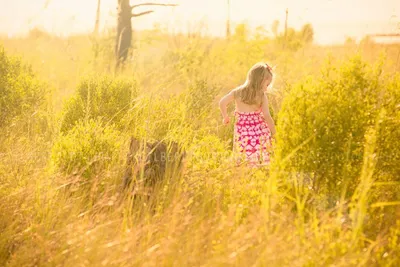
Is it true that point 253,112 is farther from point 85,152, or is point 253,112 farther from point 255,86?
point 85,152

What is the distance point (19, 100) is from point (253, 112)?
314 centimetres

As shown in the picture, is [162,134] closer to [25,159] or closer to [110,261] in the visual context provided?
[25,159]

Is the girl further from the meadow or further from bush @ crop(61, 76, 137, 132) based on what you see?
bush @ crop(61, 76, 137, 132)

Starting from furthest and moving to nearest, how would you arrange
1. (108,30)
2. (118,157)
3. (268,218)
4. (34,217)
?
1. (108,30)
2. (118,157)
3. (34,217)
4. (268,218)

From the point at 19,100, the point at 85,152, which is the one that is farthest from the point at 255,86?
the point at 19,100

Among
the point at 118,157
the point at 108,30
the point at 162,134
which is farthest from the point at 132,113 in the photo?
the point at 108,30

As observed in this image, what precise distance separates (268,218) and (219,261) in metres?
0.55

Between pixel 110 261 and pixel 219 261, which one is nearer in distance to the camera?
pixel 219 261

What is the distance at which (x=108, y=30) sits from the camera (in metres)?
12.5

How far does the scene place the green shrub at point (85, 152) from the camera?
14.2 feet

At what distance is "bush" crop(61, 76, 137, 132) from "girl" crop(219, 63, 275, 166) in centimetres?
135

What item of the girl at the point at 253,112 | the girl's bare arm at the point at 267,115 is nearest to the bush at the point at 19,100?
the girl at the point at 253,112

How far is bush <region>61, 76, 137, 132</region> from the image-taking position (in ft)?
20.0

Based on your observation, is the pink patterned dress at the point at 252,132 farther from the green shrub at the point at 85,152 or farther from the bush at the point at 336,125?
the bush at the point at 336,125
